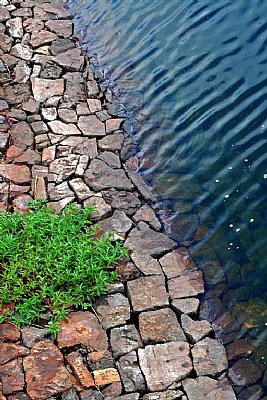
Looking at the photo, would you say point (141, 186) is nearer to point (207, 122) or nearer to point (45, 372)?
point (207, 122)

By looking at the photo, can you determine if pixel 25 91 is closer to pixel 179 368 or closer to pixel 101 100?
pixel 101 100

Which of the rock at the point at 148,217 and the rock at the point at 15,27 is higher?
the rock at the point at 15,27

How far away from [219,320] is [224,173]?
1.68 m

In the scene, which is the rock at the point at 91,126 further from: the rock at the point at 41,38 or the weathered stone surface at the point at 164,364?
the weathered stone surface at the point at 164,364

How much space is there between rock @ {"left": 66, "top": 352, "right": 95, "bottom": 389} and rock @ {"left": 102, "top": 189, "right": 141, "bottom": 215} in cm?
161

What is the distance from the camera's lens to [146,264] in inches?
212

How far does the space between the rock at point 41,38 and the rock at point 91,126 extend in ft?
5.33

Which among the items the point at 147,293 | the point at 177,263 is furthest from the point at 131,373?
the point at 177,263

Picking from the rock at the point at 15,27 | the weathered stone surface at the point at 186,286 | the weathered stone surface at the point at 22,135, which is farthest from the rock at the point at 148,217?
the rock at the point at 15,27

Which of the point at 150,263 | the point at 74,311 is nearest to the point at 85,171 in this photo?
the point at 150,263

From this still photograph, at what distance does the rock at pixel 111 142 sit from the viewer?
21.6 feet

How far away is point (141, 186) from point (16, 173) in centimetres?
118

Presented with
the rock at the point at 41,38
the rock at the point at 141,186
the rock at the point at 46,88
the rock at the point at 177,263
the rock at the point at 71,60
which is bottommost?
the rock at the point at 177,263

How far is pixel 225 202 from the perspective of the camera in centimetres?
597
